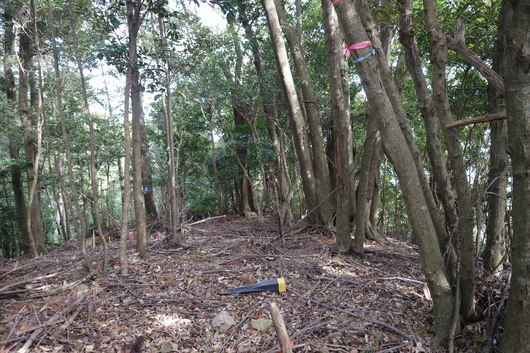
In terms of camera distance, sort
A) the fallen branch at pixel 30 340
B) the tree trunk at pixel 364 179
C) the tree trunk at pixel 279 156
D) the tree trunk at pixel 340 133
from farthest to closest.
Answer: the tree trunk at pixel 279 156 < the tree trunk at pixel 340 133 < the tree trunk at pixel 364 179 < the fallen branch at pixel 30 340

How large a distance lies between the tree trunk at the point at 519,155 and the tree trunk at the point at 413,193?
21.0 inches

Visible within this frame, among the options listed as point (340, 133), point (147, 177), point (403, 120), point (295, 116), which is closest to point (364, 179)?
point (340, 133)

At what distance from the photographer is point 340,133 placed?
530 centimetres

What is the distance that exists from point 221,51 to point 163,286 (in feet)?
24.5

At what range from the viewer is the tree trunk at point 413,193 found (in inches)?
115

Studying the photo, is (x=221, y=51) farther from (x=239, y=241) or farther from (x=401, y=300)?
(x=401, y=300)

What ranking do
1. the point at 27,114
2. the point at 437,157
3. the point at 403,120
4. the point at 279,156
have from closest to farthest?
the point at 437,157
the point at 403,120
the point at 27,114
the point at 279,156

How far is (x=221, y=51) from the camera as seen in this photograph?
958 cm

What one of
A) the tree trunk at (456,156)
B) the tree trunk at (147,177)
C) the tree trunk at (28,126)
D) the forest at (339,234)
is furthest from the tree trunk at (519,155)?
the tree trunk at (28,126)

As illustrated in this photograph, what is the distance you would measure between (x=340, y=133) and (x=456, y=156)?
8.26ft

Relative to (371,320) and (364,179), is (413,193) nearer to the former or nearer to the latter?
(371,320)

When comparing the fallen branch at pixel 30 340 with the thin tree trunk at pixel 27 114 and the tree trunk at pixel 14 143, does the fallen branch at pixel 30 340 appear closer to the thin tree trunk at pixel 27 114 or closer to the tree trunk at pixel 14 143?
the thin tree trunk at pixel 27 114

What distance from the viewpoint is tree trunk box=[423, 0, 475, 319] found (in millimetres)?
2857

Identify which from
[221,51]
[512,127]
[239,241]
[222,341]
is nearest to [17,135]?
[221,51]
